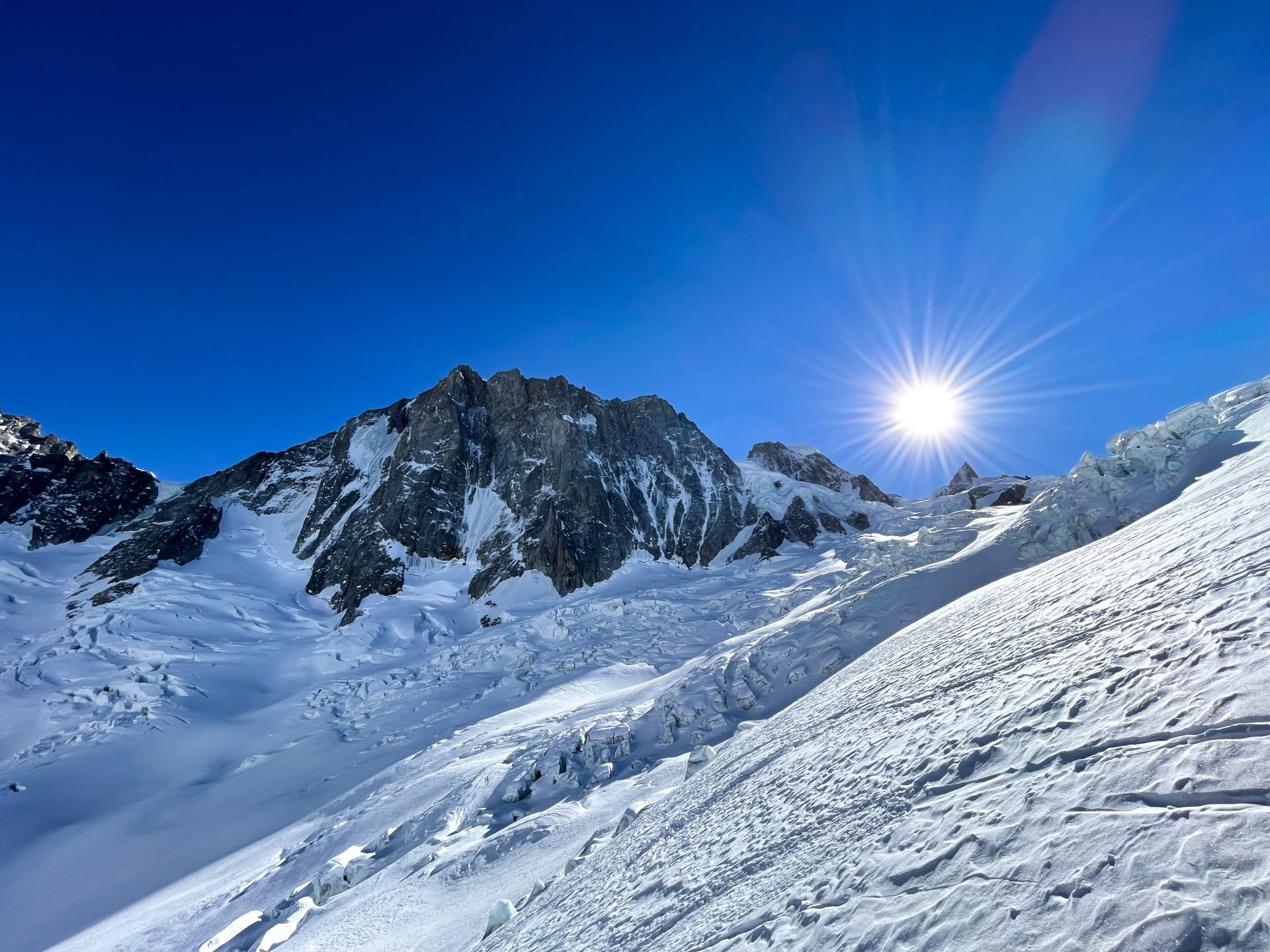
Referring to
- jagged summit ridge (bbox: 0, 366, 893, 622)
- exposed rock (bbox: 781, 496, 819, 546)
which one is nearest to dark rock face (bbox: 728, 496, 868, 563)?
exposed rock (bbox: 781, 496, 819, 546)

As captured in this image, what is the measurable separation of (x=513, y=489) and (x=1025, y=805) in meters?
66.8

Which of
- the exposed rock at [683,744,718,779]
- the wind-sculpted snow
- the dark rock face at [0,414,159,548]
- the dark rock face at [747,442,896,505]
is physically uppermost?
the dark rock face at [0,414,159,548]

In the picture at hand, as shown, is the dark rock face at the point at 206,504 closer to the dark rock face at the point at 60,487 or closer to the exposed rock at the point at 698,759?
the dark rock face at the point at 60,487

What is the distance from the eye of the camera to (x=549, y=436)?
71.6 m

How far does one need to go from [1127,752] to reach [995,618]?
4938mm

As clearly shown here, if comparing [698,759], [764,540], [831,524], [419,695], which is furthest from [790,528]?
[698,759]

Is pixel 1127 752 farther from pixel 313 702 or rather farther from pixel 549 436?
pixel 549 436

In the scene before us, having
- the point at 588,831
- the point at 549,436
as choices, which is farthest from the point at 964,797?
the point at 549,436

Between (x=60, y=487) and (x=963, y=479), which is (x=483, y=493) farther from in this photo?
(x=963, y=479)

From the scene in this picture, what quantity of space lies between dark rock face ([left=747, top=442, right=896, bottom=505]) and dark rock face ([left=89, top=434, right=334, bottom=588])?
7662cm

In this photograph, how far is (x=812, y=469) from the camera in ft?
347

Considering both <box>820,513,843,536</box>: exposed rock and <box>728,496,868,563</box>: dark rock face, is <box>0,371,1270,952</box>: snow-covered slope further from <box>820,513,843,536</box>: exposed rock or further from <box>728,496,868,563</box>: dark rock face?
<box>820,513,843,536</box>: exposed rock

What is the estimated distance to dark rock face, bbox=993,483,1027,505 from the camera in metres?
68.6

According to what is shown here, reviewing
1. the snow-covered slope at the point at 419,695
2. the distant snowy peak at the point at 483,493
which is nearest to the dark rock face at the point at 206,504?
the distant snowy peak at the point at 483,493
